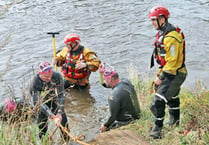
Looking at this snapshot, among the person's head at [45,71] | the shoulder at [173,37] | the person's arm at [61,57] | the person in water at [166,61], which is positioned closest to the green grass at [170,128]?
the person in water at [166,61]

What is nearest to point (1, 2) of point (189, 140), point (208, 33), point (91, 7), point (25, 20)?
point (25, 20)

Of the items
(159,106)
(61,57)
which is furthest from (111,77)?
(61,57)

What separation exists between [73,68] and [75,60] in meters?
0.21

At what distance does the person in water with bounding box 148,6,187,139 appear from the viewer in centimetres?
506

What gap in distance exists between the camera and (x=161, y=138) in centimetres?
522

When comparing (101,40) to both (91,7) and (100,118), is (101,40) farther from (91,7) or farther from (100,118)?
(100,118)

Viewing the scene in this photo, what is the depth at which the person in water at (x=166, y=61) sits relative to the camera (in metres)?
5.06

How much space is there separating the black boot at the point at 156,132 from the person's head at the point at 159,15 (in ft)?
5.40

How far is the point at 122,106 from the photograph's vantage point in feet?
18.6

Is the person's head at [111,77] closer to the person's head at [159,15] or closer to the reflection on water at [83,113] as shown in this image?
the person's head at [159,15]

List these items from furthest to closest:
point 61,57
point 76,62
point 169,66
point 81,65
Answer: point 61,57 → point 76,62 → point 81,65 → point 169,66

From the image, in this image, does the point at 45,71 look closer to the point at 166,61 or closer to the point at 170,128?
the point at 166,61

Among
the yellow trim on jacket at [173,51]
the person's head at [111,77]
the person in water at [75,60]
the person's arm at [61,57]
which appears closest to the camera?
the yellow trim on jacket at [173,51]

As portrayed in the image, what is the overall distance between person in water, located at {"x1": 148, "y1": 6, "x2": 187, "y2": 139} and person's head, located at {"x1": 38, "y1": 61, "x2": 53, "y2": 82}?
192 centimetres
